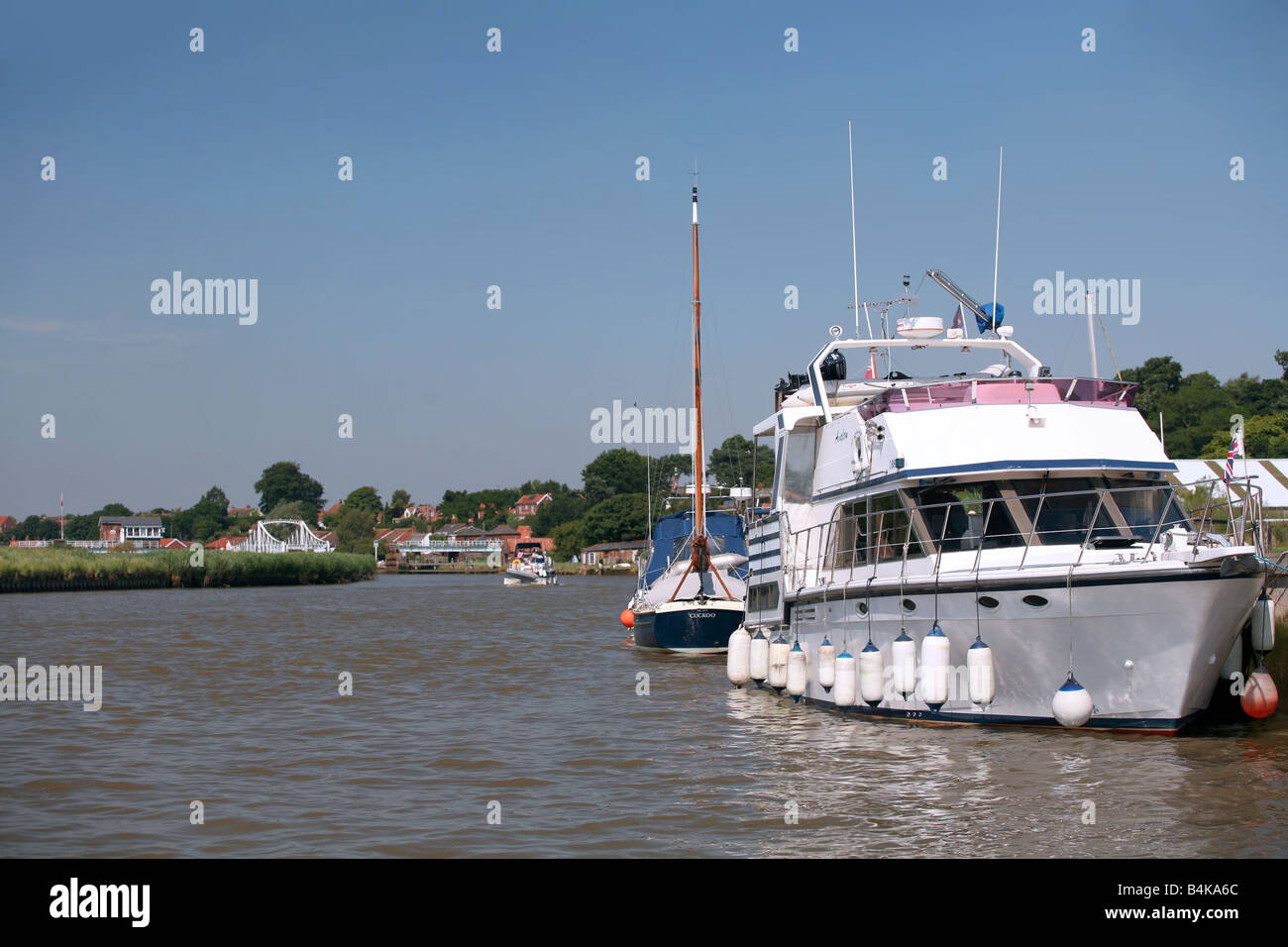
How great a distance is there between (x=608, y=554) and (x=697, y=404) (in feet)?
368

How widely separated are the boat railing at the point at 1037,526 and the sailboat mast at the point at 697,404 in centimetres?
1237

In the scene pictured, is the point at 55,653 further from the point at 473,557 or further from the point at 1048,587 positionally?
the point at 473,557

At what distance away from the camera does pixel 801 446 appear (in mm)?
20656

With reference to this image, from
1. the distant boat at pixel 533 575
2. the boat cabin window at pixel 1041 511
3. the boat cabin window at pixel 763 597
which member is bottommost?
the distant boat at pixel 533 575

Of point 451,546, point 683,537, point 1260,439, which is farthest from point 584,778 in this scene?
point 451,546

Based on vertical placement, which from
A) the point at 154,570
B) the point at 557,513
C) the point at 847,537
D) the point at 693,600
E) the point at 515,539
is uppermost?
the point at 557,513

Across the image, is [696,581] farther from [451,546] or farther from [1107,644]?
[451,546]

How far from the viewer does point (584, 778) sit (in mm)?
13375

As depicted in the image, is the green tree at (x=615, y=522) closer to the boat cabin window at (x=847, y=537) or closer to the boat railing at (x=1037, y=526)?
the boat cabin window at (x=847, y=537)

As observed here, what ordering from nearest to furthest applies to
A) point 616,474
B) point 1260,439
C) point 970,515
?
1. point 970,515
2. point 1260,439
3. point 616,474

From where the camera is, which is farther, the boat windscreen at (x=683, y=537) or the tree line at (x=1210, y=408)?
the tree line at (x=1210, y=408)

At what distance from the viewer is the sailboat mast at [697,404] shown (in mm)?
29719

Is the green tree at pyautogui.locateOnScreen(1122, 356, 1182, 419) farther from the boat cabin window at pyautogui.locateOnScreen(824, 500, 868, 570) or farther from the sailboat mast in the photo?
the boat cabin window at pyautogui.locateOnScreen(824, 500, 868, 570)

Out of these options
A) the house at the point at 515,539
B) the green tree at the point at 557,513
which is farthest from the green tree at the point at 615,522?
the green tree at the point at 557,513
